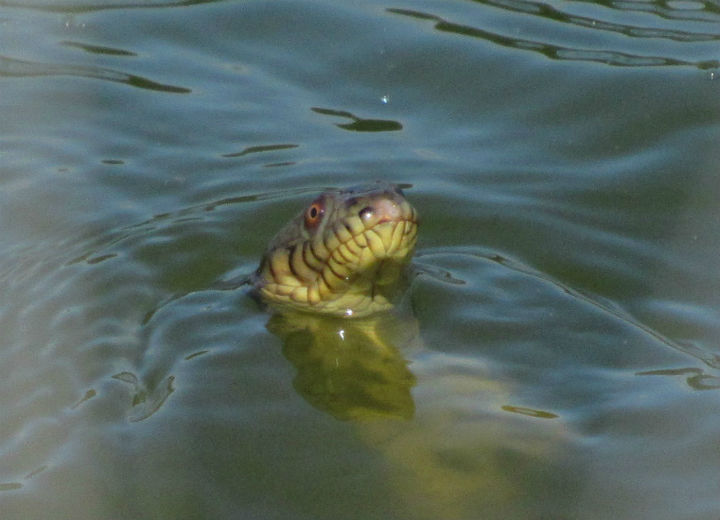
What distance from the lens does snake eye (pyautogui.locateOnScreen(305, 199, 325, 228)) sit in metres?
5.58

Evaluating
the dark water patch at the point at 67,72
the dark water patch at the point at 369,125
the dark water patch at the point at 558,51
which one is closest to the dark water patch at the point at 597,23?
the dark water patch at the point at 558,51

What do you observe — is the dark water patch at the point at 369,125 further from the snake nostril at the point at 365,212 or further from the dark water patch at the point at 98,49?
the snake nostril at the point at 365,212

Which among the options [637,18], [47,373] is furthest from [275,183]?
[637,18]

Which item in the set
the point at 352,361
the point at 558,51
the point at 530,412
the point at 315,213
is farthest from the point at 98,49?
the point at 530,412

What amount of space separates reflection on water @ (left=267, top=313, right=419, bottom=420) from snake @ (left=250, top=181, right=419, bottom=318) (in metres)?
0.07

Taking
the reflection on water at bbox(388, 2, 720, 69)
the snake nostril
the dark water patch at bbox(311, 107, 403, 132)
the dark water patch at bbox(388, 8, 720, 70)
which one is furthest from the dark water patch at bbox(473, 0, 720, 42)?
the snake nostril

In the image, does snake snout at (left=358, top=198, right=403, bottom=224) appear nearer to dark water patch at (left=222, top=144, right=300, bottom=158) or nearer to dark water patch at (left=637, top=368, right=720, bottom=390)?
dark water patch at (left=637, top=368, right=720, bottom=390)

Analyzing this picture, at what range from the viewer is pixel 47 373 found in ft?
18.4

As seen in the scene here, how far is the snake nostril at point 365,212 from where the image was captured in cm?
522

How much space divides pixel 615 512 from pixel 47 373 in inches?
89.1

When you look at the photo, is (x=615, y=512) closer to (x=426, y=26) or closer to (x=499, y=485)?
(x=499, y=485)

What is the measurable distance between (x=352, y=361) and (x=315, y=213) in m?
0.59

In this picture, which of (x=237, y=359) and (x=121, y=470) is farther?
(x=237, y=359)

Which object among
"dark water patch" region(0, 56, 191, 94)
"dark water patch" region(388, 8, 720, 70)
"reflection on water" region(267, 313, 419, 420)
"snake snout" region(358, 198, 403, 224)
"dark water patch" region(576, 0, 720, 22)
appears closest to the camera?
"snake snout" region(358, 198, 403, 224)
